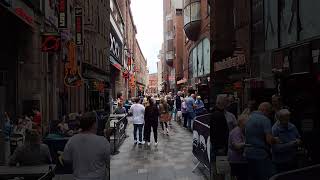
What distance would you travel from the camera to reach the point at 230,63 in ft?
78.2

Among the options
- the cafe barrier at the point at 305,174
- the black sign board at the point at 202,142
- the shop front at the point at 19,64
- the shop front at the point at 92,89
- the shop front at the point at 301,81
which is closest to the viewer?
the cafe barrier at the point at 305,174

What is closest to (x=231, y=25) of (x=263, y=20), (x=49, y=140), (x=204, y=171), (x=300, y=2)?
(x=263, y=20)

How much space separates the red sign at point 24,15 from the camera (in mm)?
13200

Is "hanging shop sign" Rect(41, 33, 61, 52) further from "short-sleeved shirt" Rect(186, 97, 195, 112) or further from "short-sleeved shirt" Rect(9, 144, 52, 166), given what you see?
"short-sleeved shirt" Rect(9, 144, 52, 166)

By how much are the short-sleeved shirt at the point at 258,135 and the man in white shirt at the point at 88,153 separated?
2.46 m

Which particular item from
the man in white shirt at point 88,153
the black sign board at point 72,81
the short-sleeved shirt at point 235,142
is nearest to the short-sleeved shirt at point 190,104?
the black sign board at point 72,81

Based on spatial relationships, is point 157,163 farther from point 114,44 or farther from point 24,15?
point 114,44

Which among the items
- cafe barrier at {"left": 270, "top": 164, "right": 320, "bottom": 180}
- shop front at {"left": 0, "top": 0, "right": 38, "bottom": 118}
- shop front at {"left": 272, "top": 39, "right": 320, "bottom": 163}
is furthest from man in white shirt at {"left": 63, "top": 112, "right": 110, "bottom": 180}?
shop front at {"left": 0, "top": 0, "right": 38, "bottom": 118}

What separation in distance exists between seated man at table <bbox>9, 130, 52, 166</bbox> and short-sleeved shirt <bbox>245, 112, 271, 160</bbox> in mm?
2873

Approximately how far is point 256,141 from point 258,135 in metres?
0.09

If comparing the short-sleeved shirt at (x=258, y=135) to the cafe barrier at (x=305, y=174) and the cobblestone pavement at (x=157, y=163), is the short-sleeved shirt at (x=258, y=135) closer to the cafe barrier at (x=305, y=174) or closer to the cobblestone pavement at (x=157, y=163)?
the cafe barrier at (x=305, y=174)

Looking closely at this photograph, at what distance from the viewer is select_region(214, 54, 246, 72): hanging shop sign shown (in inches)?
825

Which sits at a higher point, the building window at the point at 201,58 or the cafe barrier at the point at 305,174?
the building window at the point at 201,58

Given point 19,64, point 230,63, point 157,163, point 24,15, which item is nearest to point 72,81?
point 19,64
